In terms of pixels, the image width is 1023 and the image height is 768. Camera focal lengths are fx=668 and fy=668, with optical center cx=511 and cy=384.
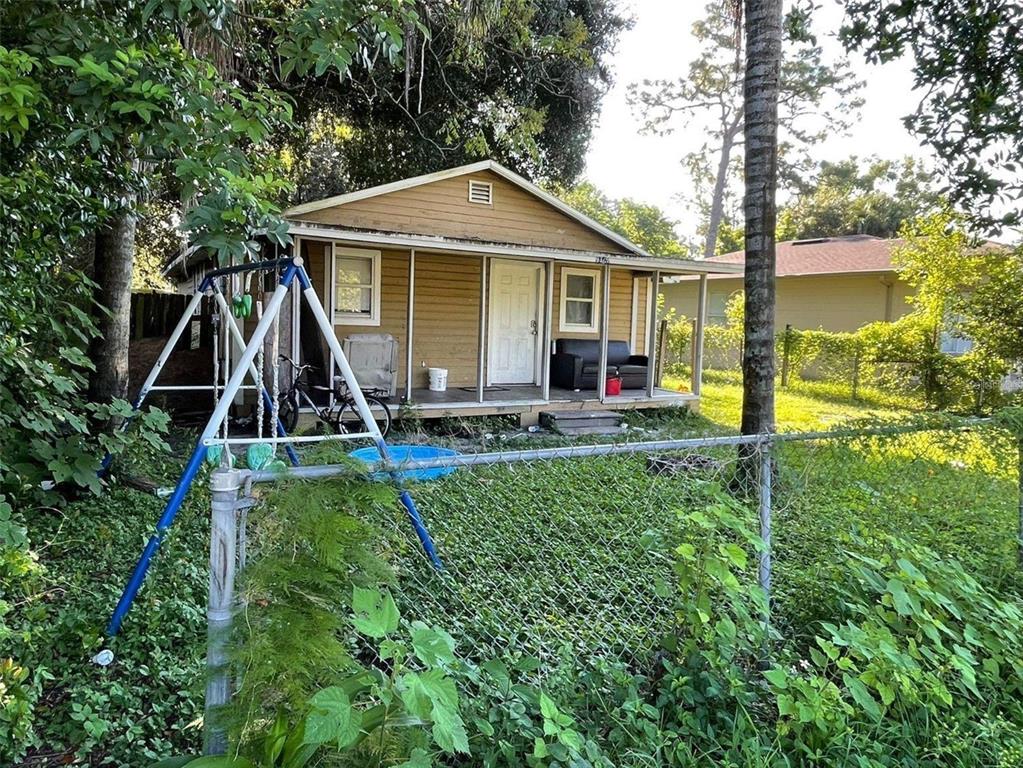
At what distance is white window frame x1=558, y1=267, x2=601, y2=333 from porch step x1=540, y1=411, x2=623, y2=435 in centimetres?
257

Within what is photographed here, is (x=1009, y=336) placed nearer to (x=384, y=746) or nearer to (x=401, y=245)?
(x=401, y=245)

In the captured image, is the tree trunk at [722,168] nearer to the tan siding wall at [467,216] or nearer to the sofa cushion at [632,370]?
the tan siding wall at [467,216]

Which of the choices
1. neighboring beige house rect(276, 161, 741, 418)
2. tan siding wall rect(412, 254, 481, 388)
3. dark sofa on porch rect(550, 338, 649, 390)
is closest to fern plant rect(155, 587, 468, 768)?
neighboring beige house rect(276, 161, 741, 418)

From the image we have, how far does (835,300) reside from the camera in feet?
67.2

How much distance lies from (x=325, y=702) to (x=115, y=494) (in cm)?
447

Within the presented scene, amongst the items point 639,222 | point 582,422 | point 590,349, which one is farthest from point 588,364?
→ point 639,222

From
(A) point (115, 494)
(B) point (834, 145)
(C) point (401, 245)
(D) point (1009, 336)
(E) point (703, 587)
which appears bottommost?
(A) point (115, 494)

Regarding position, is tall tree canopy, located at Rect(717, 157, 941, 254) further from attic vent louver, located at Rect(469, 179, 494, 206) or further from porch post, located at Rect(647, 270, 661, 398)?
attic vent louver, located at Rect(469, 179, 494, 206)

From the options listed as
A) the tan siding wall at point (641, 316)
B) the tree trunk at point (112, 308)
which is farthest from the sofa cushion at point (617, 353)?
the tree trunk at point (112, 308)

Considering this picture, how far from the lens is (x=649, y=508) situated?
4535 mm

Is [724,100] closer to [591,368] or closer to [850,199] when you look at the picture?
[850,199]

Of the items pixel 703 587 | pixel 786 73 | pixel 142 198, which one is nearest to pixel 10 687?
pixel 703 587

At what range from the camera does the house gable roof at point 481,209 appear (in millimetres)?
9867

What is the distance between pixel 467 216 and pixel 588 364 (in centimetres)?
331
